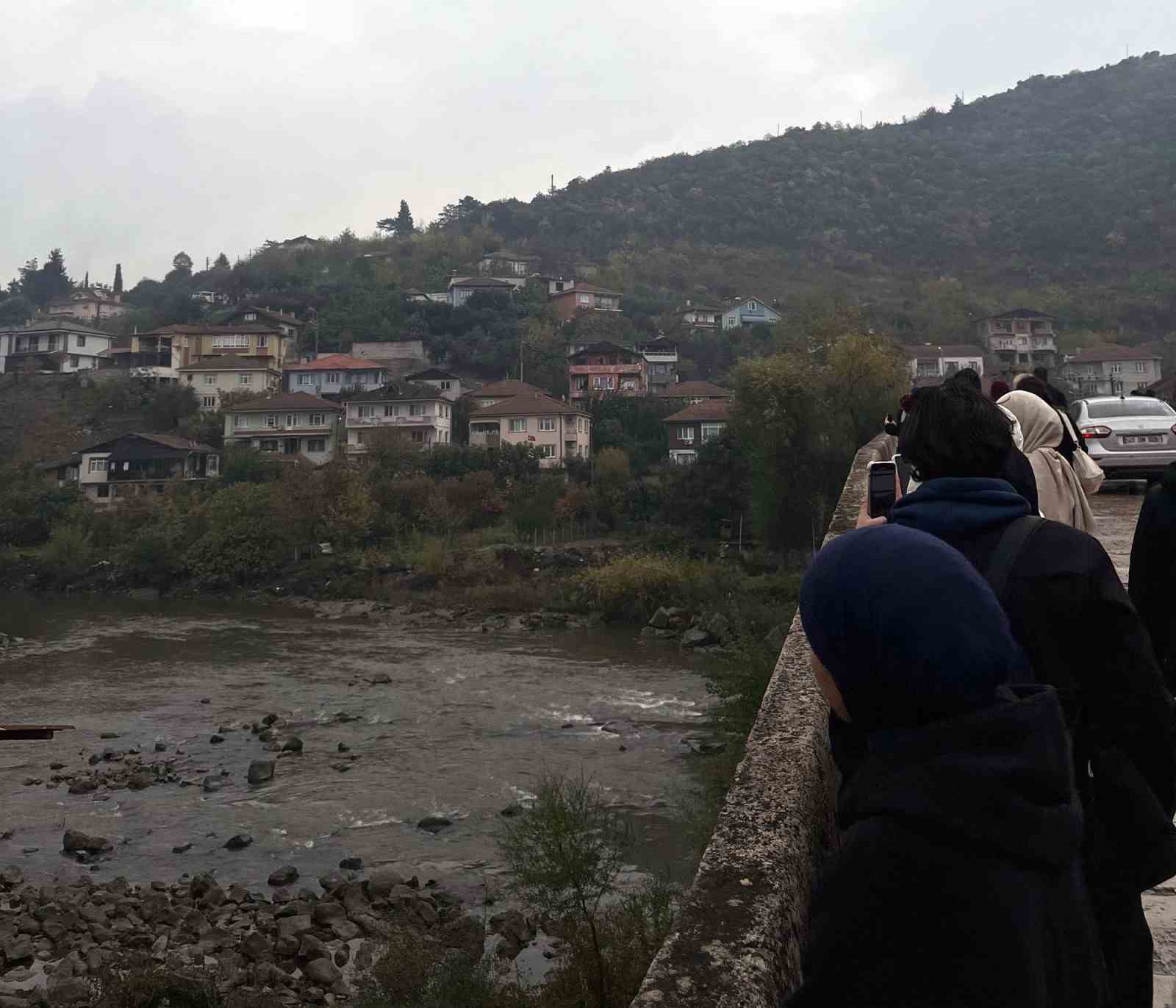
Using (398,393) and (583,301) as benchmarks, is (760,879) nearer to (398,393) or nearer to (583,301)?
(398,393)

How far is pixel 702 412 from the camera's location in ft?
162

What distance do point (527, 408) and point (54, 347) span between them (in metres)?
39.3

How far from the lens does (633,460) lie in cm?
4847

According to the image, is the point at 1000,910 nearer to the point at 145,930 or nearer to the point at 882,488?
the point at 882,488

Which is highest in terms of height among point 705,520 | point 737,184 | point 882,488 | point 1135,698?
point 737,184

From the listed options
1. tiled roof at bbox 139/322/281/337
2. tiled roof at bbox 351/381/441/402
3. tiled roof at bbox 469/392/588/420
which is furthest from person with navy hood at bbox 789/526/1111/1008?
tiled roof at bbox 139/322/281/337

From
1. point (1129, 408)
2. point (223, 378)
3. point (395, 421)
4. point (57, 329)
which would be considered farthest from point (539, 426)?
point (57, 329)

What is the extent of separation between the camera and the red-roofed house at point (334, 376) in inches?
2373

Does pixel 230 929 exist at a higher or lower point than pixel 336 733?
higher

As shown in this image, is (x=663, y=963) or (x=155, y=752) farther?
(x=155, y=752)

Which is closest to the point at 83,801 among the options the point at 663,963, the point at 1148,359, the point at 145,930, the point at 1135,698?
the point at 145,930

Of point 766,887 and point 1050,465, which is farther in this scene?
point 1050,465

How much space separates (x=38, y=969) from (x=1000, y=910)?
1130cm

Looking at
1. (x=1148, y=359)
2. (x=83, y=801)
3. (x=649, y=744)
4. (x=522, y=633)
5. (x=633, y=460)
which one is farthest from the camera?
(x=1148, y=359)
